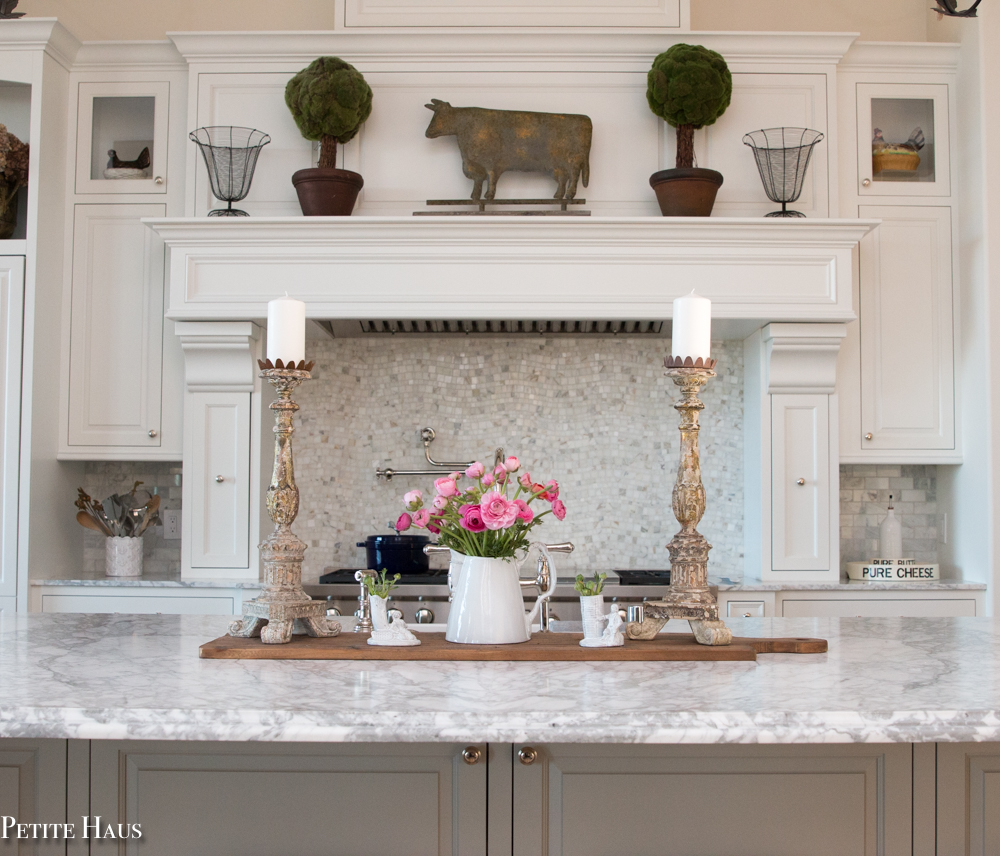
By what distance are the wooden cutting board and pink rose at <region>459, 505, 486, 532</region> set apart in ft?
0.68

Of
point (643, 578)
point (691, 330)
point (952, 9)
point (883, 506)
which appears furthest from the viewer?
point (883, 506)

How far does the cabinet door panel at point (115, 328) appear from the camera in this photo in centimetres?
344

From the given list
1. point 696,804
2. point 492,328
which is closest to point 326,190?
point 492,328

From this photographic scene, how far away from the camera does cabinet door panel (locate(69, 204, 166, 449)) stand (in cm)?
344

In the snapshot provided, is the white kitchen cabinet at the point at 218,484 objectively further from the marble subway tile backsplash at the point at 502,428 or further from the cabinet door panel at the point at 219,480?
the marble subway tile backsplash at the point at 502,428

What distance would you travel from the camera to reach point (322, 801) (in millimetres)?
1396

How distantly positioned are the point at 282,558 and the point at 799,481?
85.1 inches

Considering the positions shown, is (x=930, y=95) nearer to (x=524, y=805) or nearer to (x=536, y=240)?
(x=536, y=240)

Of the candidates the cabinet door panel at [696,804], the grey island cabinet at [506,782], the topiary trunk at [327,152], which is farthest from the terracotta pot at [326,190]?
the cabinet door panel at [696,804]

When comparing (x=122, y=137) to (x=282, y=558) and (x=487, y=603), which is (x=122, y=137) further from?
(x=487, y=603)

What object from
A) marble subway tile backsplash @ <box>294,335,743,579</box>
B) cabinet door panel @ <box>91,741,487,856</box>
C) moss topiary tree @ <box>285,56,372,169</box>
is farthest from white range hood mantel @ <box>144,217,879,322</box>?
cabinet door panel @ <box>91,741,487,856</box>

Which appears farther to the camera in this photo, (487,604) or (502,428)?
(502,428)

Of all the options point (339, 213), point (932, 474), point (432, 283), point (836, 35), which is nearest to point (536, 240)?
point (432, 283)

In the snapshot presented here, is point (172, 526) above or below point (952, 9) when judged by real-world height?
below
